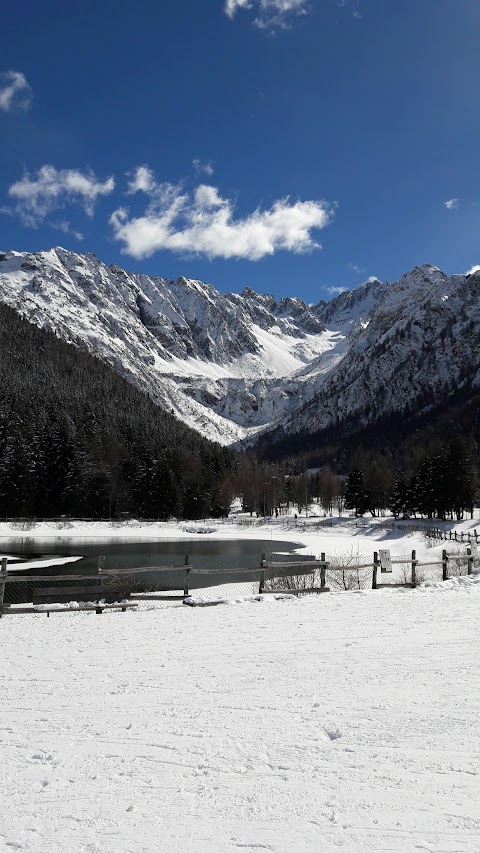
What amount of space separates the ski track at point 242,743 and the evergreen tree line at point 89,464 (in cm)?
7151

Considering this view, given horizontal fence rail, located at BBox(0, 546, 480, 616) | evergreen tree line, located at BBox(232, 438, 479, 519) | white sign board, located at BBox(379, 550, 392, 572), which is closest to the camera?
horizontal fence rail, located at BBox(0, 546, 480, 616)

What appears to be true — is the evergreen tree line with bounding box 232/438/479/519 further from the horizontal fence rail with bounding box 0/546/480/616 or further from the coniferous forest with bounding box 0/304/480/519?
the horizontal fence rail with bounding box 0/546/480/616

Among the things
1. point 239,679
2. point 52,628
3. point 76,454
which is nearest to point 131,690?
point 239,679

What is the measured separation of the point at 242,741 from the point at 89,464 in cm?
8088

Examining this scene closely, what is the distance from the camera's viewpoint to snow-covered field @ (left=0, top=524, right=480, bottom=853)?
4.65 m

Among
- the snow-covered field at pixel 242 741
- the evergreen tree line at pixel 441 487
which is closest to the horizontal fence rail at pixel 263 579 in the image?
the snow-covered field at pixel 242 741

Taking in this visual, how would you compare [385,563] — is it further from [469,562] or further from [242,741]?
[242,741]

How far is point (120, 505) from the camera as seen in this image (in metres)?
86.8

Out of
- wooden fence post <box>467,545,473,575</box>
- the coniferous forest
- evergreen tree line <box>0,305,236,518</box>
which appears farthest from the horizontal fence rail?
the coniferous forest

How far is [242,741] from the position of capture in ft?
21.4

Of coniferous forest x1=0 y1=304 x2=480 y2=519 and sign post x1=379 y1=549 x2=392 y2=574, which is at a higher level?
coniferous forest x1=0 y1=304 x2=480 y2=519

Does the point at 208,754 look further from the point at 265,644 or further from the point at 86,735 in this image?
the point at 265,644

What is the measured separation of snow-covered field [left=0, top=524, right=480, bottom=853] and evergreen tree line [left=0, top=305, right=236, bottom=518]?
234 ft

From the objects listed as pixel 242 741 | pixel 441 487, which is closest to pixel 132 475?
pixel 441 487
